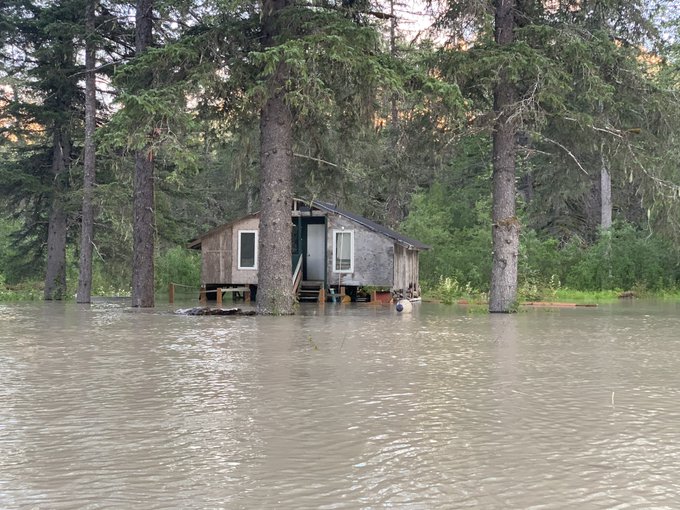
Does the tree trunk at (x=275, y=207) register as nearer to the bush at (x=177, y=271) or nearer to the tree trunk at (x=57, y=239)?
the tree trunk at (x=57, y=239)

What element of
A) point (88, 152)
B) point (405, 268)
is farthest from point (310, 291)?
point (88, 152)

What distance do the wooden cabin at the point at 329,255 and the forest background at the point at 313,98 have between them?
2.09m

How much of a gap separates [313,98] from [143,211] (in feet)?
26.4

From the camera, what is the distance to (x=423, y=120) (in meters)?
24.0

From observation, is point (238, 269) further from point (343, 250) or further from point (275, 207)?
point (275, 207)

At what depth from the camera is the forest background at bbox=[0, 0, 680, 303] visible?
69.2 ft

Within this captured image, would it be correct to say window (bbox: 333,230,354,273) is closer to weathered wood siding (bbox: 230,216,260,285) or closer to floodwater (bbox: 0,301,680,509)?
weathered wood siding (bbox: 230,216,260,285)

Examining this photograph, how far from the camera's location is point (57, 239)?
32.3m

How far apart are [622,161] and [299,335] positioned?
11.6 meters

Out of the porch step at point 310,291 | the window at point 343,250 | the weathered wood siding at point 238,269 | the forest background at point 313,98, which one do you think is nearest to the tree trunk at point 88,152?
the forest background at point 313,98

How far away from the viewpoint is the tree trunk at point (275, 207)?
73.4ft

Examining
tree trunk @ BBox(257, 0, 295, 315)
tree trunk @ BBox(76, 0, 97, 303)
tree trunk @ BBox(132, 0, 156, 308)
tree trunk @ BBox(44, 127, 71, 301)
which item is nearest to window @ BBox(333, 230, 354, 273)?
tree trunk @ BBox(132, 0, 156, 308)

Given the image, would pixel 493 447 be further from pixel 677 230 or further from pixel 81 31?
pixel 81 31

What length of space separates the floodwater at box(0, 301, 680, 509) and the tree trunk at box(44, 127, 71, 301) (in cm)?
1854
